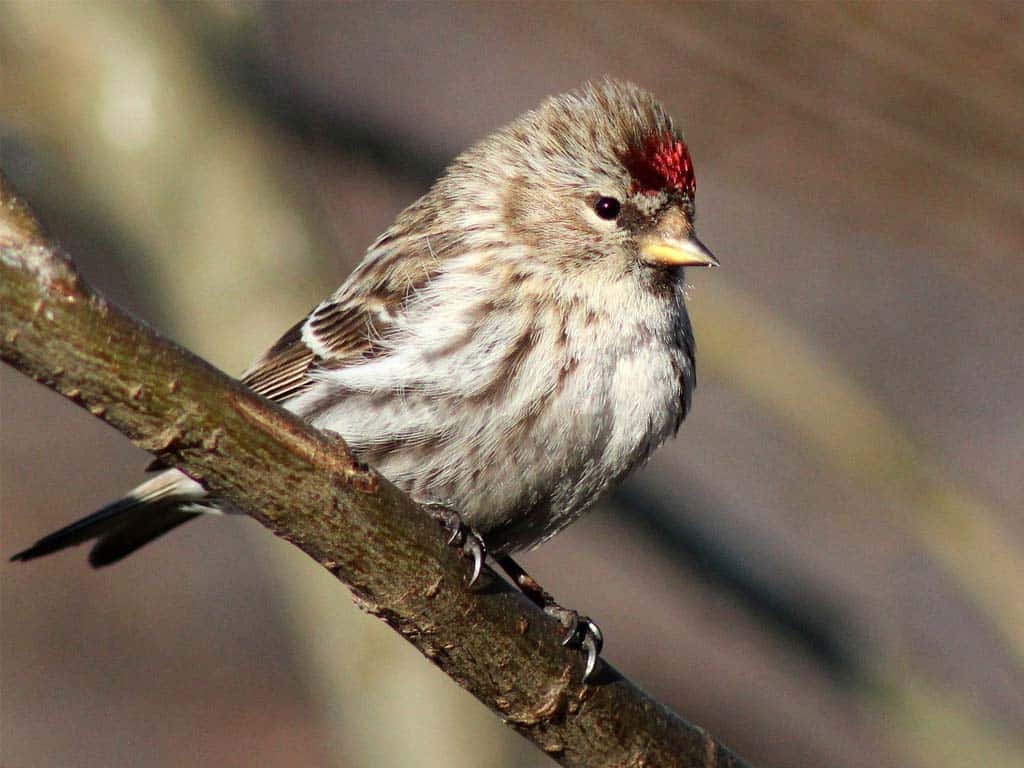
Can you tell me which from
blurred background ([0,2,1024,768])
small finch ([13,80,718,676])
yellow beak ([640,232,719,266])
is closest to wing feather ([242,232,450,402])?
small finch ([13,80,718,676])

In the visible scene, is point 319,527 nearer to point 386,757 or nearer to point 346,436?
point 346,436

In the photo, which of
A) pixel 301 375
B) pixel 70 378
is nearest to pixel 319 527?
pixel 70 378

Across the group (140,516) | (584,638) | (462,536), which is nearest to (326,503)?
(462,536)

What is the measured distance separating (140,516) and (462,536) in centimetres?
142

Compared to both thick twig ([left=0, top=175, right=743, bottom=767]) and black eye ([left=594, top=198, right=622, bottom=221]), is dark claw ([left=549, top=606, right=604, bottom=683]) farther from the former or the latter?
black eye ([left=594, top=198, right=622, bottom=221])

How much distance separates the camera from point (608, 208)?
3.35m

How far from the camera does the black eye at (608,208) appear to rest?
3340 mm

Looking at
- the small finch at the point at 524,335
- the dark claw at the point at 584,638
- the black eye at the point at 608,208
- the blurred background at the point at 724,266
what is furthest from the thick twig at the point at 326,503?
the blurred background at the point at 724,266

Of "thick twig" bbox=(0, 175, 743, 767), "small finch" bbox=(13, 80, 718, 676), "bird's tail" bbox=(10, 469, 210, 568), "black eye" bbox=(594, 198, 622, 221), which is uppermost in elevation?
"black eye" bbox=(594, 198, 622, 221)

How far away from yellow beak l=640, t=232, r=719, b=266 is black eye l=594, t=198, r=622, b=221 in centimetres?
11

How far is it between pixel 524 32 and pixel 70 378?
138 inches

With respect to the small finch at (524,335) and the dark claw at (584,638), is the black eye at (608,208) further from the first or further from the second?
the dark claw at (584,638)

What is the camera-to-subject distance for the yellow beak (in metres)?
3.19

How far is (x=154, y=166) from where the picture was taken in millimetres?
4605
